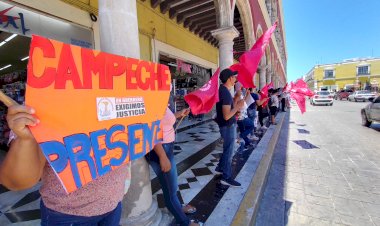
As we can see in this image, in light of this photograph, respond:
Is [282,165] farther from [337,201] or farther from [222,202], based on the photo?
[222,202]

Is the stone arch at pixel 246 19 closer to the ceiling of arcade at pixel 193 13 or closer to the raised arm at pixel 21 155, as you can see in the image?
the ceiling of arcade at pixel 193 13

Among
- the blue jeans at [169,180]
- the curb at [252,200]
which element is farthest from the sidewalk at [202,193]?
the blue jeans at [169,180]

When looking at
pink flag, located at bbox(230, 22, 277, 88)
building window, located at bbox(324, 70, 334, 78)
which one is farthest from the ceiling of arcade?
building window, located at bbox(324, 70, 334, 78)

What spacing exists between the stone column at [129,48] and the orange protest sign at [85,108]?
53 cm

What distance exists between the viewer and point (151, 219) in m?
2.21

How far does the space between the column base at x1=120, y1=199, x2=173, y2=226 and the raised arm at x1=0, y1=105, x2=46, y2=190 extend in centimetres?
131

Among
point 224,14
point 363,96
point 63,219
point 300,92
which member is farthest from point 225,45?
point 363,96

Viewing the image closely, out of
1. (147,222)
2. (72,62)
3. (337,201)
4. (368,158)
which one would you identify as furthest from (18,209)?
(368,158)

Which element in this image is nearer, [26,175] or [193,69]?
[26,175]

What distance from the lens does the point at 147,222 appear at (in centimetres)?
213

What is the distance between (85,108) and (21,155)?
14.1 inches

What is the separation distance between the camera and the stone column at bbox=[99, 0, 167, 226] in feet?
6.31

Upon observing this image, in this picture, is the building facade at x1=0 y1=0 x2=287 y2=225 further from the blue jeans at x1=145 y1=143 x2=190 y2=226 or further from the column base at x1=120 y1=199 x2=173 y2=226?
the blue jeans at x1=145 y1=143 x2=190 y2=226

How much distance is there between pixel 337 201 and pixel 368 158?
8.67 feet
